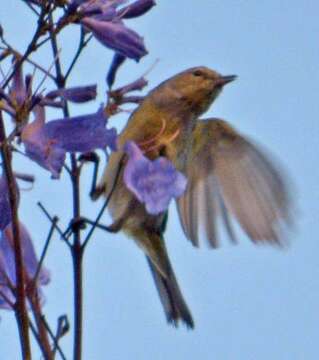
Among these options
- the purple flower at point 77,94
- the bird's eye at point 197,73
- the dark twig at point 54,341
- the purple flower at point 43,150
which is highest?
the bird's eye at point 197,73

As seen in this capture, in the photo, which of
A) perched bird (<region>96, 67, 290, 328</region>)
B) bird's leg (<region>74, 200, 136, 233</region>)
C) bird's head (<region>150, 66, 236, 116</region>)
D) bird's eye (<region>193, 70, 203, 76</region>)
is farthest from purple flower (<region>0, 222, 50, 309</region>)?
bird's eye (<region>193, 70, 203, 76</region>)

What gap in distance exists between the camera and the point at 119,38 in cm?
271

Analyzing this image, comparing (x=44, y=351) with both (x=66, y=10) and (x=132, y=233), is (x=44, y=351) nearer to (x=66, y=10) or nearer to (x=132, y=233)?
(x=66, y=10)

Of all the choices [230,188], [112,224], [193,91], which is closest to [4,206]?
[112,224]

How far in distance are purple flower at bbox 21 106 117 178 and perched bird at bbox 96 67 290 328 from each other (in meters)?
1.03

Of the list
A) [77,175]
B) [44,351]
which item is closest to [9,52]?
[77,175]

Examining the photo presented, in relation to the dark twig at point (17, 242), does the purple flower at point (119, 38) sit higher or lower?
higher

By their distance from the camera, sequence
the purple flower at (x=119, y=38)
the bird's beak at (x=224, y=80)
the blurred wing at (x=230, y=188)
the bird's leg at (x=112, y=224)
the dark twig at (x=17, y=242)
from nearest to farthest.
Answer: the dark twig at (x=17, y=242)
the bird's leg at (x=112, y=224)
the purple flower at (x=119, y=38)
the bird's beak at (x=224, y=80)
the blurred wing at (x=230, y=188)

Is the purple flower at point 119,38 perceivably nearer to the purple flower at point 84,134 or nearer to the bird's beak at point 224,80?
the purple flower at point 84,134

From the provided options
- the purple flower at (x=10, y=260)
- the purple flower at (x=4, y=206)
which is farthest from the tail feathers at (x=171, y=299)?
the purple flower at (x=4, y=206)

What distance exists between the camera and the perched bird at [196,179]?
4.25 m

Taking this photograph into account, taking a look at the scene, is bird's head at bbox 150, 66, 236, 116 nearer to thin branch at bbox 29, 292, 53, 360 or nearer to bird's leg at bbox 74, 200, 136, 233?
bird's leg at bbox 74, 200, 136, 233

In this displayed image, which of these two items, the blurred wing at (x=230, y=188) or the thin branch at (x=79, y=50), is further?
the blurred wing at (x=230, y=188)

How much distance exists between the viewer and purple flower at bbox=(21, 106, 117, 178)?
8.41ft
